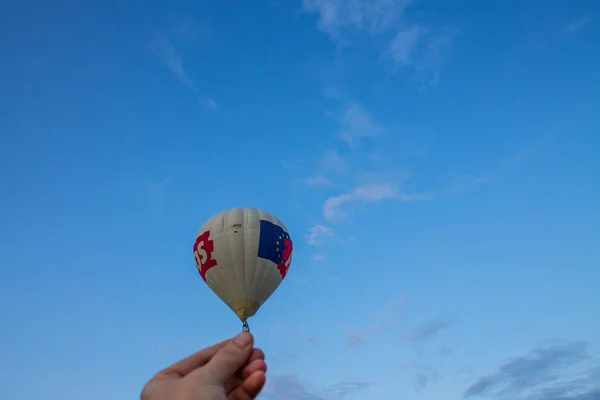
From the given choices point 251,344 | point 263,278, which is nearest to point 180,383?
point 251,344

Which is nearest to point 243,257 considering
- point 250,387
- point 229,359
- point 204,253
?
point 204,253

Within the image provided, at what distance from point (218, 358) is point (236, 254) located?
21186 mm

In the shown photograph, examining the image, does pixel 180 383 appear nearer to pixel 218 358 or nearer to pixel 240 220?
pixel 218 358

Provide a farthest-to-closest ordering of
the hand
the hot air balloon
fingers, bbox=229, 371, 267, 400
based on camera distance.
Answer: the hot air balloon → fingers, bbox=229, 371, 267, 400 → the hand

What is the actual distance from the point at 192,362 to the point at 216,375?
23 centimetres

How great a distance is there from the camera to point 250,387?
111 inches

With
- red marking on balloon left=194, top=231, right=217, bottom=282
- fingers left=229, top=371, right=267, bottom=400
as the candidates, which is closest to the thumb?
fingers left=229, top=371, right=267, bottom=400

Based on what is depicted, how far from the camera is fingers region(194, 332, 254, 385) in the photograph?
2539 mm

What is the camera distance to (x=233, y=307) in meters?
24.0

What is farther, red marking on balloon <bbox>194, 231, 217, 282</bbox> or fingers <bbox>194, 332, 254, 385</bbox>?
red marking on balloon <bbox>194, 231, 217, 282</bbox>

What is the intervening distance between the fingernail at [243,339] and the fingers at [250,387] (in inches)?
6.5

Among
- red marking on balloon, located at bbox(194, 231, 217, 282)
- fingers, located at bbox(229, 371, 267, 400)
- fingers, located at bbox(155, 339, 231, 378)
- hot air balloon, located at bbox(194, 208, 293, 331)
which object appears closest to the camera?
fingers, located at bbox(155, 339, 231, 378)

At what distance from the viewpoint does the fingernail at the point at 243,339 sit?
274cm

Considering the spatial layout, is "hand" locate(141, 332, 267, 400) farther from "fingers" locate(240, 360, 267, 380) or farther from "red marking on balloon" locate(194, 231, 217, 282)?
"red marking on balloon" locate(194, 231, 217, 282)
